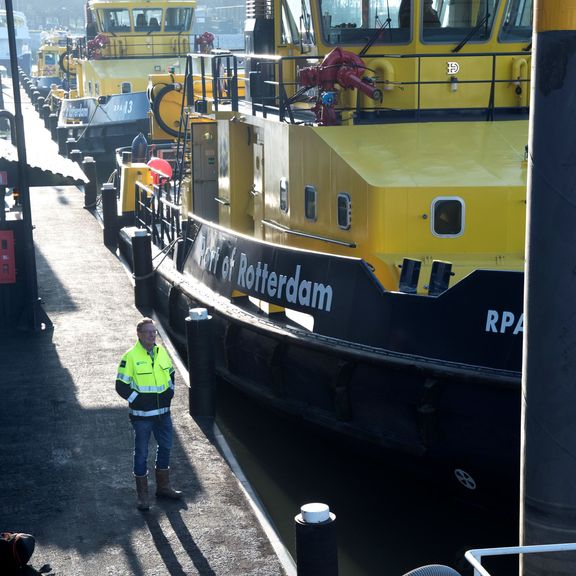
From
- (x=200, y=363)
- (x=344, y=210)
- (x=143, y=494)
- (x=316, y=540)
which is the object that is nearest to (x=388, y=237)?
(x=344, y=210)

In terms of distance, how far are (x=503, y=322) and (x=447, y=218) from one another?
5.45 ft

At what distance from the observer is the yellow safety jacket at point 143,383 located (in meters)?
7.44

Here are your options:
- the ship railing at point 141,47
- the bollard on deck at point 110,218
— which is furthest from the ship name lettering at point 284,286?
the ship railing at point 141,47

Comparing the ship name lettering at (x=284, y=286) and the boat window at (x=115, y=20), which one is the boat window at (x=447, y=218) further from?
the boat window at (x=115, y=20)

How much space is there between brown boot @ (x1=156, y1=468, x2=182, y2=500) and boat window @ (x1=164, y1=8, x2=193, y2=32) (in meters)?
26.1

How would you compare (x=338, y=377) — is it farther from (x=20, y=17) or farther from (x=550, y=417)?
(x=20, y=17)

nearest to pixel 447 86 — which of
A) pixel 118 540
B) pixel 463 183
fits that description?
pixel 463 183

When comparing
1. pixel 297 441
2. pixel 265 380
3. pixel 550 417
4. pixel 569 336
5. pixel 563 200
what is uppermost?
pixel 563 200

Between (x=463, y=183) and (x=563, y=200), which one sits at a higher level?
(x=563, y=200)

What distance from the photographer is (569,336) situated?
3682 millimetres

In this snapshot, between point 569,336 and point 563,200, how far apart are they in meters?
0.47

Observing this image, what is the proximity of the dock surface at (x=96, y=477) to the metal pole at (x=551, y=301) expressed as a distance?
3.18m

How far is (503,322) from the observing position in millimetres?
7223

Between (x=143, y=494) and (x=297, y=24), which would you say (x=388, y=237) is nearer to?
(x=143, y=494)
